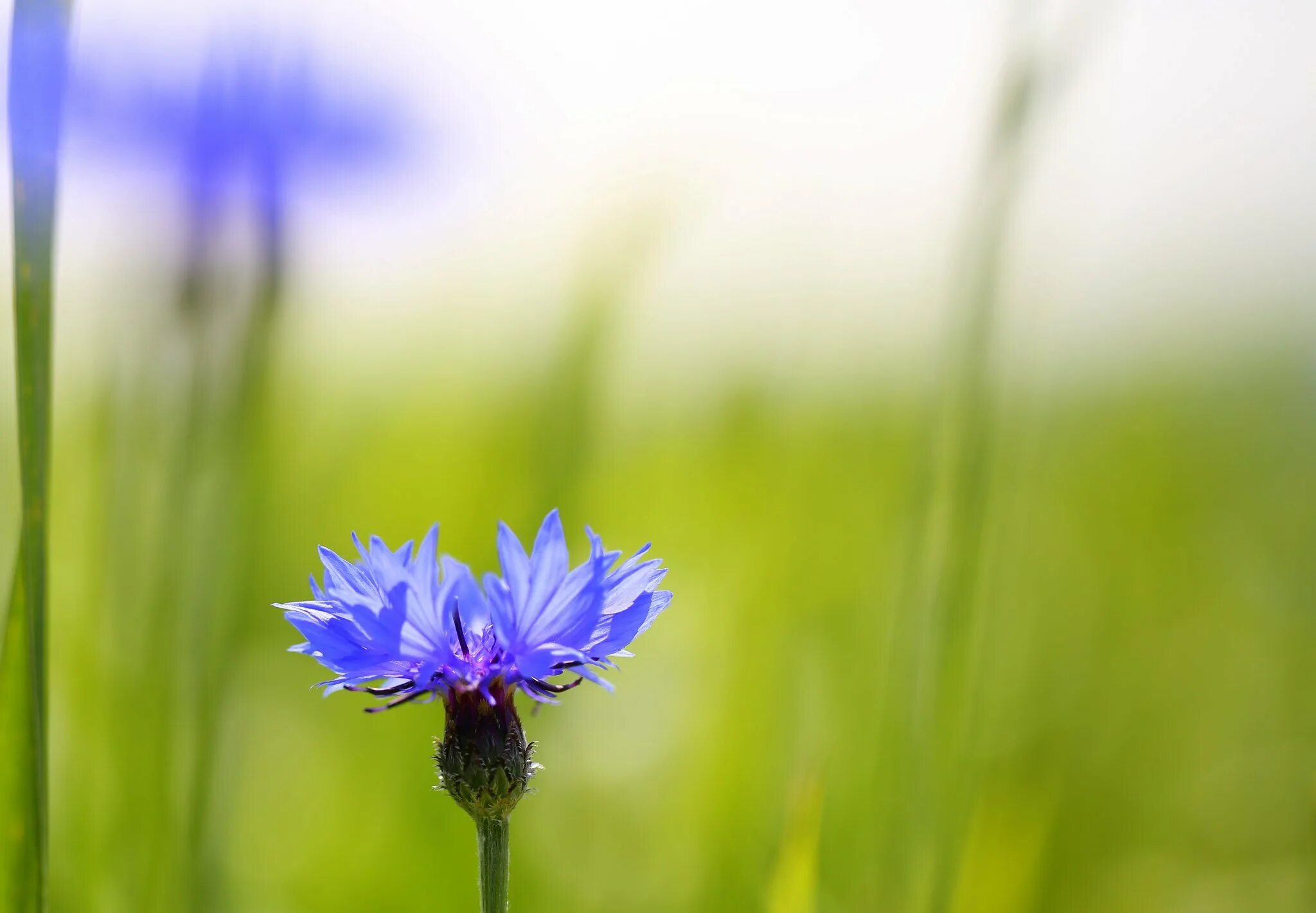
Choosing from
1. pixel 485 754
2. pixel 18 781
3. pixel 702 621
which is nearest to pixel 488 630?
pixel 485 754

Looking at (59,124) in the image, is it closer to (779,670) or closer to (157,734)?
(157,734)

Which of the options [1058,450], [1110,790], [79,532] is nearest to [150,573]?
[79,532]

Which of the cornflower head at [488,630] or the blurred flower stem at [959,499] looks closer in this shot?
the cornflower head at [488,630]

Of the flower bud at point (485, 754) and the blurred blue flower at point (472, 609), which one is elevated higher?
the blurred blue flower at point (472, 609)

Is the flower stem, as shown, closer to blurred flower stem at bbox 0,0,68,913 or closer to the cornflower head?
the cornflower head

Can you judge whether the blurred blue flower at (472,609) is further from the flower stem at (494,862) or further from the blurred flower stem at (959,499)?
the blurred flower stem at (959,499)

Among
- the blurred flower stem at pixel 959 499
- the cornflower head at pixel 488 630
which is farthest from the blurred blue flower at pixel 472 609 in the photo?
the blurred flower stem at pixel 959 499
